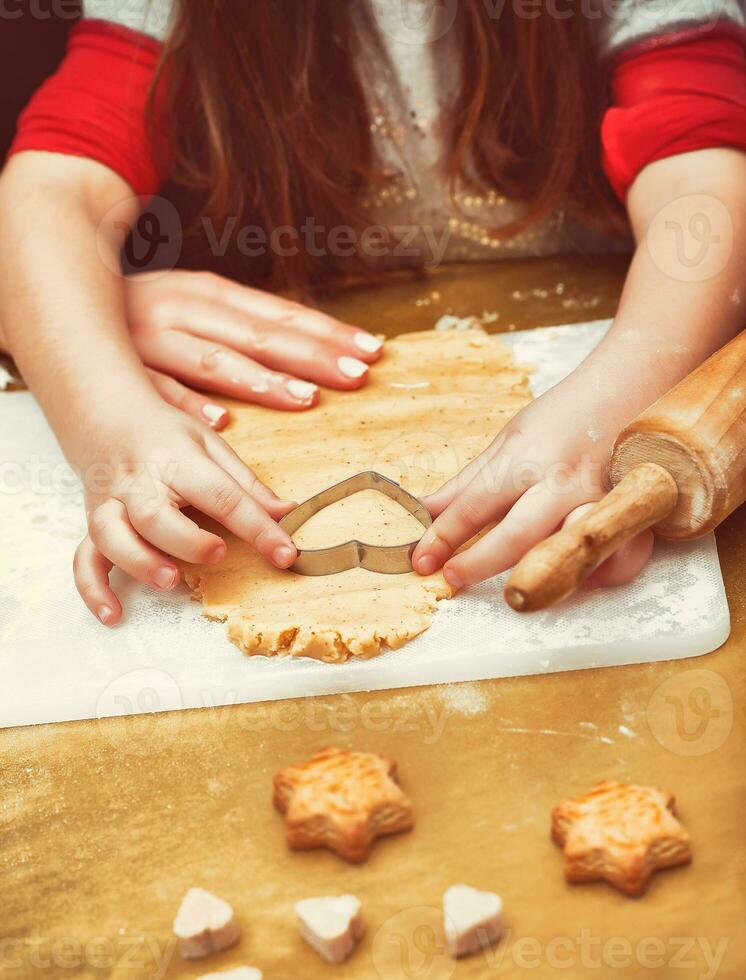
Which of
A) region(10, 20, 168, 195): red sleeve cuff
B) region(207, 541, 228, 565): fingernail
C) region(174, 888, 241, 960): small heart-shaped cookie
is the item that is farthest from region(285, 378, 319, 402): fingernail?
region(174, 888, 241, 960): small heart-shaped cookie

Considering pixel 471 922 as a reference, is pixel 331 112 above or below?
above

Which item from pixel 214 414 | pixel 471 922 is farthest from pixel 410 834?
pixel 214 414

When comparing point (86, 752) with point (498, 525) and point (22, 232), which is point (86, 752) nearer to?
point (498, 525)

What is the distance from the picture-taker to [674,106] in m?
1.05

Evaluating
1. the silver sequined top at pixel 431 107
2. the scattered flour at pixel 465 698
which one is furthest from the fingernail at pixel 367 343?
the scattered flour at pixel 465 698

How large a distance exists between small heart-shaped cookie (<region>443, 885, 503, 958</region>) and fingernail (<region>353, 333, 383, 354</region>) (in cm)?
58

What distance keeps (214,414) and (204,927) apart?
1.64ft

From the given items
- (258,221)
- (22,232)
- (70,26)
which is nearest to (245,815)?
(22,232)

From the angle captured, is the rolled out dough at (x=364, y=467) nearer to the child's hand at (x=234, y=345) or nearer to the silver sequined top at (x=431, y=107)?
the child's hand at (x=234, y=345)

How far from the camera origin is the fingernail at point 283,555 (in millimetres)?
788

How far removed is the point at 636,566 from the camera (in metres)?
0.77

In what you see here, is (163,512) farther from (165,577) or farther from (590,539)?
(590,539)

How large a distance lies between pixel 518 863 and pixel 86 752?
11.8 inches

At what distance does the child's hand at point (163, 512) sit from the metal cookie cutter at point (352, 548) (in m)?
0.01
